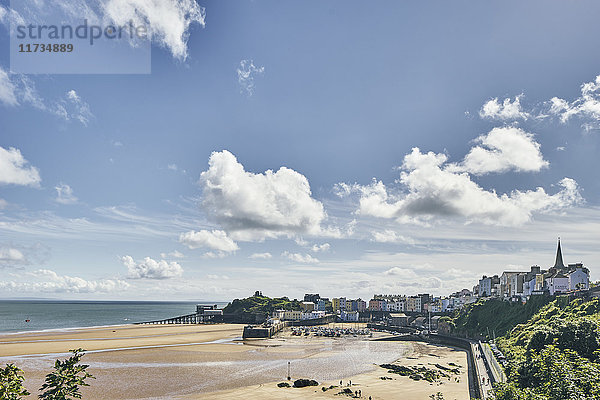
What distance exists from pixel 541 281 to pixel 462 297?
68826 mm

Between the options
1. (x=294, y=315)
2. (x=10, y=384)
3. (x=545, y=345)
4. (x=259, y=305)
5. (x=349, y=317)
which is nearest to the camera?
(x=10, y=384)

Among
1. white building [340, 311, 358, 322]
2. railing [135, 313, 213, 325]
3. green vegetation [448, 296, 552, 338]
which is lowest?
white building [340, 311, 358, 322]

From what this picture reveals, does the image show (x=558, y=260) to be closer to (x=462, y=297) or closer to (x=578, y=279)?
(x=578, y=279)

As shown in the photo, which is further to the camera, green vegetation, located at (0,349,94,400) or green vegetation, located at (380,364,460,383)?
green vegetation, located at (380,364,460,383)

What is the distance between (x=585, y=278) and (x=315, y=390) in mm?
74130

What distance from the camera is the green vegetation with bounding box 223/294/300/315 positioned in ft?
510

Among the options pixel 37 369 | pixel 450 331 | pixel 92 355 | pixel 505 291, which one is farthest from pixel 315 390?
pixel 505 291

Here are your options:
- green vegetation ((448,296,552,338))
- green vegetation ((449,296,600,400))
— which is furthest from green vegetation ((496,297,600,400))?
green vegetation ((448,296,552,338))

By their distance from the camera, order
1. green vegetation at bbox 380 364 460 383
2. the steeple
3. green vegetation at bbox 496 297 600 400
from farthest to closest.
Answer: the steeple, green vegetation at bbox 380 364 460 383, green vegetation at bbox 496 297 600 400

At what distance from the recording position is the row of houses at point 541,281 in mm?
87250

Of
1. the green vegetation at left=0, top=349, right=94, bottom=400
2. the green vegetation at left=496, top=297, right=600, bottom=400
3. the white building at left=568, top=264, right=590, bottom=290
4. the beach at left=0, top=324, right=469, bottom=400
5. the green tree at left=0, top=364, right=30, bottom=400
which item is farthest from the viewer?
the white building at left=568, top=264, right=590, bottom=290

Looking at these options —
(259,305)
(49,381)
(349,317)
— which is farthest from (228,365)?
(349,317)

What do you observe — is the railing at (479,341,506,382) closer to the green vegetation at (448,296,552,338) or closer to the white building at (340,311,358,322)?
the green vegetation at (448,296,552,338)

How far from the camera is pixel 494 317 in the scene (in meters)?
85.9
